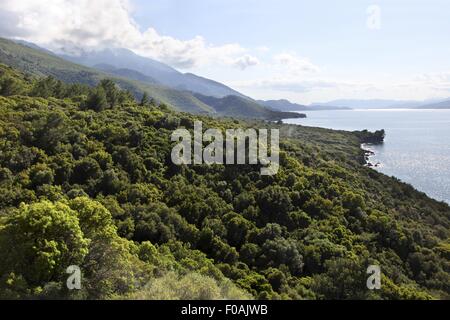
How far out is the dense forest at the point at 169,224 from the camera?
2164cm

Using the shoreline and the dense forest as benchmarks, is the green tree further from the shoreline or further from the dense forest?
the shoreline

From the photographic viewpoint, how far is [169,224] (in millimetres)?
38938

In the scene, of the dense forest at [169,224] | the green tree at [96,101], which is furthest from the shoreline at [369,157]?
the green tree at [96,101]

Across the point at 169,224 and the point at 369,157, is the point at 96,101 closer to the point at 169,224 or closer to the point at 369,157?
the point at 169,224

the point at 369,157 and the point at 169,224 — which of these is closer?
the point at 169,224

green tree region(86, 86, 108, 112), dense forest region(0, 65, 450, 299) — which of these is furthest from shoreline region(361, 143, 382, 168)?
green tree region(86, 86, 108, 112)

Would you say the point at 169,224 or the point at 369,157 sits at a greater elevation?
the point at 169,224

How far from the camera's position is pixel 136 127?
58.6 metres

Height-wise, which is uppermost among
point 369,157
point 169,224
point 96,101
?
point 96,101

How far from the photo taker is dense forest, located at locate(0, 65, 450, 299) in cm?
2164

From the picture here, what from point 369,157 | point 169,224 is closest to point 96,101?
point 169,224
